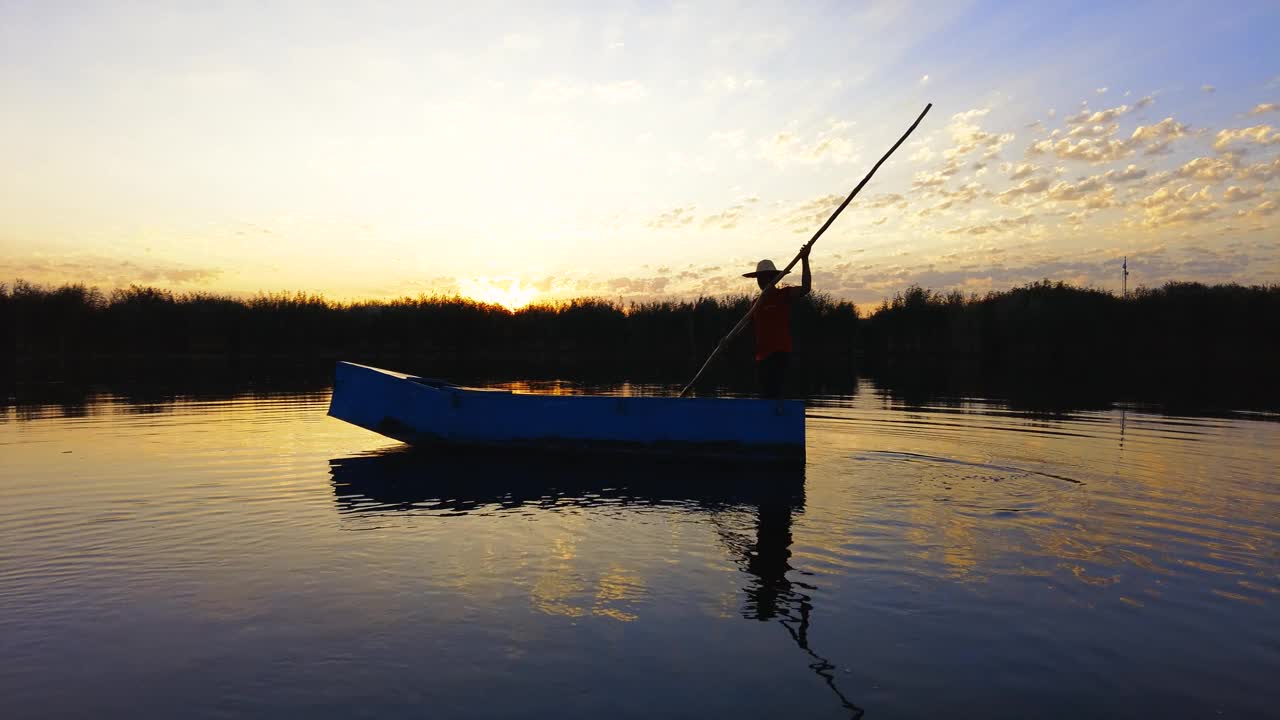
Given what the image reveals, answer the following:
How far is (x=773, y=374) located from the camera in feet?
32.1

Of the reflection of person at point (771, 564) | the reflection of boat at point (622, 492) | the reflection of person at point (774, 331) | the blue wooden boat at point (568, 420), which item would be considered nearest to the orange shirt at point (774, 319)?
the reflection of person at point (774, 331)

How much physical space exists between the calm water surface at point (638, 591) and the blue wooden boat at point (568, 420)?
0.55 m

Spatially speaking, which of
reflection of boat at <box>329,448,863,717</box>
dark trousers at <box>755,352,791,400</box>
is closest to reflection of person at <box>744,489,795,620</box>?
reflection of boat at <box>329,448,863,717</box>

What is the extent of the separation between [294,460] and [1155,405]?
2097 centimetres

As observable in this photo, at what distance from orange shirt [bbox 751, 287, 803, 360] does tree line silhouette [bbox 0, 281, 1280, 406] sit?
42353mm

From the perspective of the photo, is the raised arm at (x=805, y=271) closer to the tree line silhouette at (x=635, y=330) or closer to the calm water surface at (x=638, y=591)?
the calm water surface at (x=638, y=591)

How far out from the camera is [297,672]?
348cm

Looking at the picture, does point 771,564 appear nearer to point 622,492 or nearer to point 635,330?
point 622,492

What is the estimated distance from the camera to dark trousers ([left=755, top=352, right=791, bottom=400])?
975 cm

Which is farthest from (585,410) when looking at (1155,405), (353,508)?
(1155,405)

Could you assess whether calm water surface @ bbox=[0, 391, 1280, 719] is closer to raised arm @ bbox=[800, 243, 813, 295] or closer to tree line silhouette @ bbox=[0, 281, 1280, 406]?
raised arm @ bbox=[800, 243, 813, 295]

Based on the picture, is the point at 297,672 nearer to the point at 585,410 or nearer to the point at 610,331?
the point at 585,410

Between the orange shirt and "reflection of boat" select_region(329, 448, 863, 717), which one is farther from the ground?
the orange shirt

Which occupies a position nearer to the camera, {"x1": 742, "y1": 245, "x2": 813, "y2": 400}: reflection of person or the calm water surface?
the calm water surface
